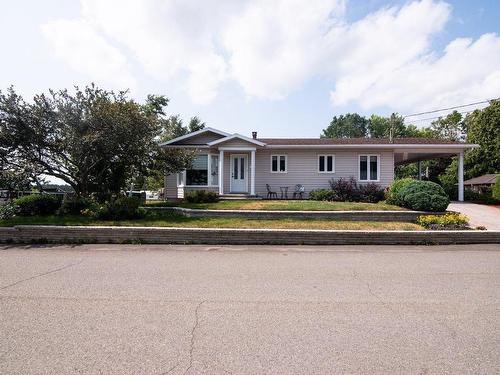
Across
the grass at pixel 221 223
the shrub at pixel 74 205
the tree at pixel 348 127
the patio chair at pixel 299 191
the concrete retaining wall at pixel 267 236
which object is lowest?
the concrete retaining wall at pixel 267 236

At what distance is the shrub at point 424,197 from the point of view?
45.8 feet

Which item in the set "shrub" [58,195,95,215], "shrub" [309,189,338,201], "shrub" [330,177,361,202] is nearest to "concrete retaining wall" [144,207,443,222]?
"shrub" [58,195,95,215]

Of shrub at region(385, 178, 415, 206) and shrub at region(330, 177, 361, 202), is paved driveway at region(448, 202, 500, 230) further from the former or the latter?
shrub at region(330, 177, 361, 202)

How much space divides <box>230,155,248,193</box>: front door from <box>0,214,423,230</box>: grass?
340 inches

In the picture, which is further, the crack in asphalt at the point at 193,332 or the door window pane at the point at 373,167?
the door window pane at the point at 373,167

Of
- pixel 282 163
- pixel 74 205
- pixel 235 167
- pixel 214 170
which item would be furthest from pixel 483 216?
pixel 74 205

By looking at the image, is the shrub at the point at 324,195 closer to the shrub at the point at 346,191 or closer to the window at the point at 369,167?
the shrub at the point at 346,191

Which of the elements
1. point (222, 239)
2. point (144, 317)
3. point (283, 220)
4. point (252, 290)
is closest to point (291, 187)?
point (283, 220)

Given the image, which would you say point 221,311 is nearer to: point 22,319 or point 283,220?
point 22,319

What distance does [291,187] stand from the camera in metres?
22.0

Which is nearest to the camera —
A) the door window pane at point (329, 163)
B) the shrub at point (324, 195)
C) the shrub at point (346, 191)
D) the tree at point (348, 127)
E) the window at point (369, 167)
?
the shrub at point (346, 191)

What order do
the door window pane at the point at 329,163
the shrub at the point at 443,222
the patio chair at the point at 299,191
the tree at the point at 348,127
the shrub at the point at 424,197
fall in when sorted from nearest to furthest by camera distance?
1. the shrub at the point at 443,222
2. the shrub at the point at 424,197
3. the patio chair at the point at 299,191
4. the door window pane at the point at 329,163
5. the tree at the point at 348,127

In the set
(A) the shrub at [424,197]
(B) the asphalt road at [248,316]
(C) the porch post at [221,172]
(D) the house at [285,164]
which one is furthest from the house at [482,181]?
(B) the asphalt road at [248,316]

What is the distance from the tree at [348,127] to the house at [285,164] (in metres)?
74.1
